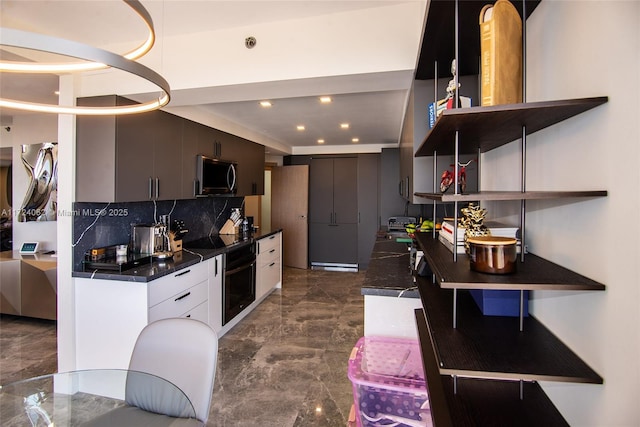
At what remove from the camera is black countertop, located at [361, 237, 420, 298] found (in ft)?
5.98

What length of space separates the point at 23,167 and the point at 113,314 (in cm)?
272

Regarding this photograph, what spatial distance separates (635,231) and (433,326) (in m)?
0.55

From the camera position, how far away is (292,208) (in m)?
6.41

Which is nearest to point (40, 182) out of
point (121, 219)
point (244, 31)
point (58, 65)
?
point (121, 219)

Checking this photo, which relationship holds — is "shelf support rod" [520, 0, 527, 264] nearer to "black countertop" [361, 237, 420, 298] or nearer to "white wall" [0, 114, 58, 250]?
"black countertop" [361, 237, 420, 298]

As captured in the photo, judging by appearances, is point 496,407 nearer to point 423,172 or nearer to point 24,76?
point 423,172

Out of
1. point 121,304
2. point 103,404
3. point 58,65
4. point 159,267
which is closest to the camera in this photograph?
point 58,65

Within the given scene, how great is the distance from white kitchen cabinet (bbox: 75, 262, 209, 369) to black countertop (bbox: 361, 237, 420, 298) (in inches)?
59.7

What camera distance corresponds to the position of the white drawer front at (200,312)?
9.35 feet

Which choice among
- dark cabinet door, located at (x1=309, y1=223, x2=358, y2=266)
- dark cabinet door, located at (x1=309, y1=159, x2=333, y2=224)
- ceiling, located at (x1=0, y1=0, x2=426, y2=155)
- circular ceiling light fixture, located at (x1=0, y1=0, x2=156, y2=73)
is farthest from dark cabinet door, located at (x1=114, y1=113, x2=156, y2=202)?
dark cabinet door, located at (x1=309, y1=223, x2=358, y2=266)

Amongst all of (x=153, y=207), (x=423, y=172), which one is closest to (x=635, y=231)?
(x=423, y=172)

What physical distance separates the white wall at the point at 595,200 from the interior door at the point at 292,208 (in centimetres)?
539

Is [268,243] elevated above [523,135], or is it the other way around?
[523,135]

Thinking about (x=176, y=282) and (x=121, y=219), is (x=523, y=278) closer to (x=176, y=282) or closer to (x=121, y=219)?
(x=176, y=282)
